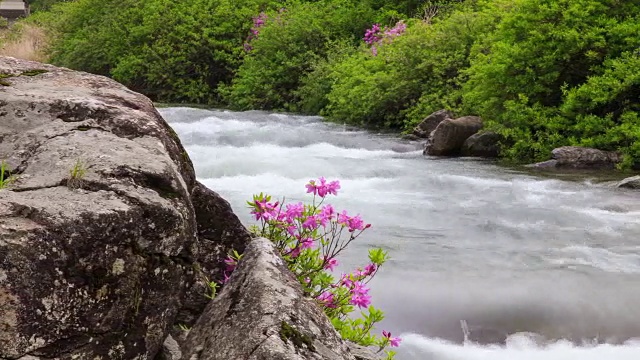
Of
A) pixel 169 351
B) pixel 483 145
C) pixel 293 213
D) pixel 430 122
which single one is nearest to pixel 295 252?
pixel 293 213

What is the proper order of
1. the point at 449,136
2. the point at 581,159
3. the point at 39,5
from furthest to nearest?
the point at 39,5 < the point at 449,136 < the point at 581,159

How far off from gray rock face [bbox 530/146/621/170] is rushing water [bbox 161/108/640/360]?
35.7 inches

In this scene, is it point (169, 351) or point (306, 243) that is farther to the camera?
point (306, 243)

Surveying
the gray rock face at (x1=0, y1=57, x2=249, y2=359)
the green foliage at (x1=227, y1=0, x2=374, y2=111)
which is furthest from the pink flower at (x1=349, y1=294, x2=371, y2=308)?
the green foliage at (x1=227, y1=0, x2=374, y2=111)

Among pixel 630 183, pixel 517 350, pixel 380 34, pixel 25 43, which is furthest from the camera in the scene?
pixel 25 43

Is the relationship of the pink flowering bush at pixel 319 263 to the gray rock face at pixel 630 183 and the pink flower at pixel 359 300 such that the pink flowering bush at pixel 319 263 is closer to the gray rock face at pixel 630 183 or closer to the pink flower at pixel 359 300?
the pink flower at pixel 359 300

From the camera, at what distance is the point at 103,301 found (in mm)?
2430

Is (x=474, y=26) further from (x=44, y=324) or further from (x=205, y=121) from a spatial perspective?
(x=44, y=324)

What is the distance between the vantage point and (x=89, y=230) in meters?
2.39

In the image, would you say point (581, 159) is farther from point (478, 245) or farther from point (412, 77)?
point (412, 77)

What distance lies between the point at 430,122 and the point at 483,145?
2137mm

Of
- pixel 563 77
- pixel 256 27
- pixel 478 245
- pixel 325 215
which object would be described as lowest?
pixel 478 245

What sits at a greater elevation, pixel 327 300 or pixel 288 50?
pixel 288 50

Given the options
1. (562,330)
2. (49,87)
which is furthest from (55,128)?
(562,330)
